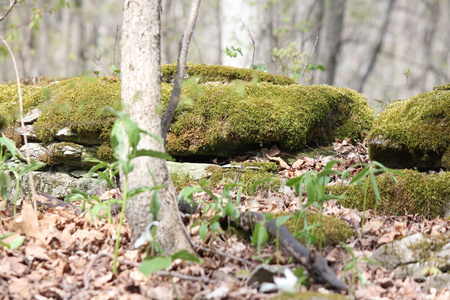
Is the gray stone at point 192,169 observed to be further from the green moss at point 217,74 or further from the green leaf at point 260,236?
the green leaf at point 260,236

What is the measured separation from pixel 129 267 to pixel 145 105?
969 mm

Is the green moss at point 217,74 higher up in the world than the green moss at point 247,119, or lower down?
higher up

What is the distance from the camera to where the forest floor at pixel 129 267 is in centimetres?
180

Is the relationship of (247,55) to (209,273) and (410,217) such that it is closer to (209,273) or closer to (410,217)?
(410,217)

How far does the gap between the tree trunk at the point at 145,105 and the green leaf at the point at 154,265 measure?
38 cm

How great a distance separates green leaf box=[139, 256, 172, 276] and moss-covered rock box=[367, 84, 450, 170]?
2.94m

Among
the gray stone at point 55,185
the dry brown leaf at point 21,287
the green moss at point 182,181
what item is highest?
the dry brown leaf at point 21,287

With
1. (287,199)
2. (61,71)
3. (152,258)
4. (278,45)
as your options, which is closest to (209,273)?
(152,258)

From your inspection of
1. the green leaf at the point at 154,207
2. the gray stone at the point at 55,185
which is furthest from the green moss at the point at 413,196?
the gray stone at the point at 55,185

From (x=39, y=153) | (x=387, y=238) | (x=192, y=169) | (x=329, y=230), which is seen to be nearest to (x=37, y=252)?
(x=329, y=230)

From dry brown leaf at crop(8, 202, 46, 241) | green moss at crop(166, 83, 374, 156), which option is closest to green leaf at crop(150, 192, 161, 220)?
dry brown leaf at crop(8, 202, 46, 241)

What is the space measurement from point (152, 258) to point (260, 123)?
287 centimetres

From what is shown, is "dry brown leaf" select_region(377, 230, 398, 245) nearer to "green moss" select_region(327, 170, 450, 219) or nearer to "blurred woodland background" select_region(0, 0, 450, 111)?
"green moss" select_region(327, 170, 450, 219)

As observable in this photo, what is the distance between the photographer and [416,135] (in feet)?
11.7
